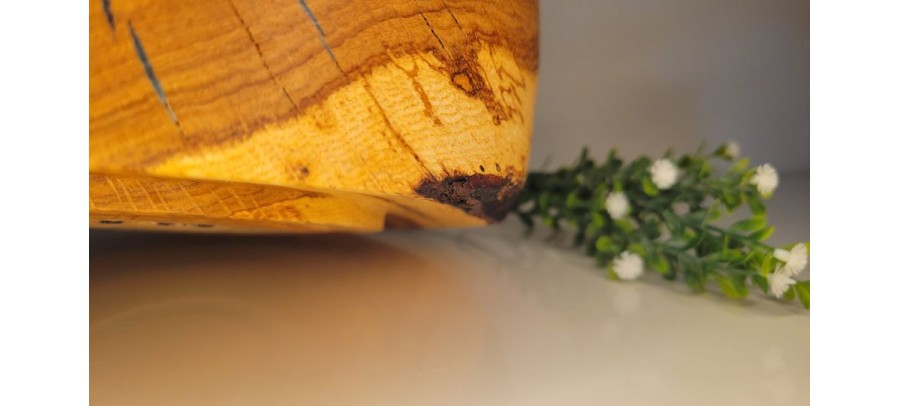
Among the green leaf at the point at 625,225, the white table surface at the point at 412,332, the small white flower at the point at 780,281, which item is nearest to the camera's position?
the white table surface at the point at 412,332

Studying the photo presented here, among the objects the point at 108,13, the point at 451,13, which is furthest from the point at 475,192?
the point at 108,13

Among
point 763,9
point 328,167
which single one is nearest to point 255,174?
point 328,167

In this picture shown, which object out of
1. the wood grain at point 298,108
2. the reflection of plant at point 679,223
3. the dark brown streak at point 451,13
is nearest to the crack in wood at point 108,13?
the wood grain at point 298,108

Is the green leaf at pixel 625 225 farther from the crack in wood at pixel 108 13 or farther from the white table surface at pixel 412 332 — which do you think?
the crack in wood at pixel 108 13

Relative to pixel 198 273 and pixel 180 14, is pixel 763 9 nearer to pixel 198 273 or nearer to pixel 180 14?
pixel 198 273

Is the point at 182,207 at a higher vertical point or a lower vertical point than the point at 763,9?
lower

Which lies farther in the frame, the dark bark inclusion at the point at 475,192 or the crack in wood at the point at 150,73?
the dark bark inclusion at the point at 475,192

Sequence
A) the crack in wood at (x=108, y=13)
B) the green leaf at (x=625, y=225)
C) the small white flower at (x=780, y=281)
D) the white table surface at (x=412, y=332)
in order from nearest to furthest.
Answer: the crack in wood at (x=108, y=13) < the white table surface at (x=412, y=332) < the small white flower at (x=780, y=281) < the green leaf at (x=625, y=225)
